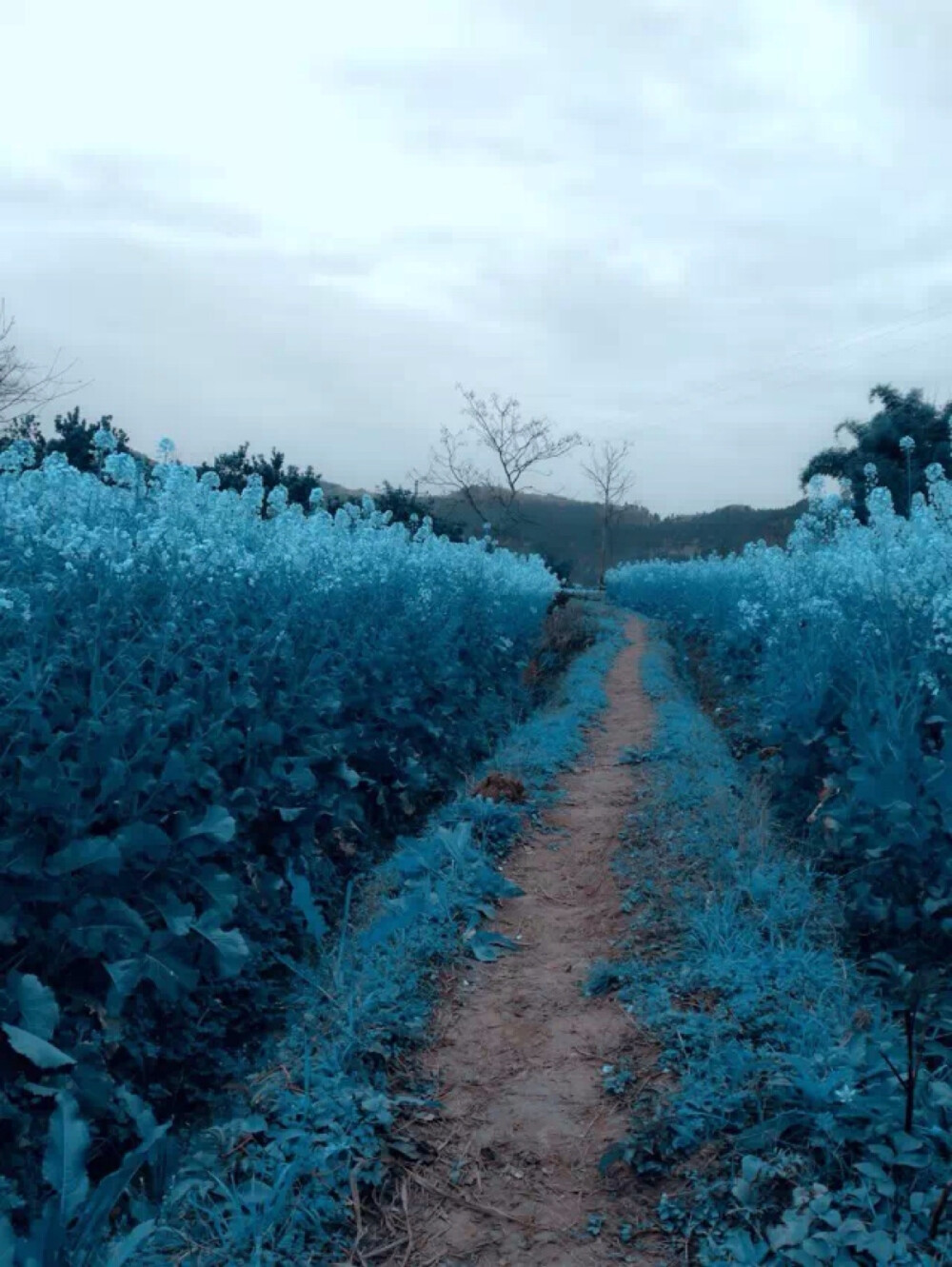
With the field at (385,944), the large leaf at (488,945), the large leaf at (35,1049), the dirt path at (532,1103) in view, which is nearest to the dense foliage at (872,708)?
the field at (385,944)

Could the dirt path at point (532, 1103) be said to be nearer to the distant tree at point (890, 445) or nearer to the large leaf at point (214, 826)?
the large leaf at point (214, 826)

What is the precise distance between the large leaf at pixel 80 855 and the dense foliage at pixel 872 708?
2.98 metres

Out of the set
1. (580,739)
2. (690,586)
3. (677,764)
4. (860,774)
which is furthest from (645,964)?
(690,586)

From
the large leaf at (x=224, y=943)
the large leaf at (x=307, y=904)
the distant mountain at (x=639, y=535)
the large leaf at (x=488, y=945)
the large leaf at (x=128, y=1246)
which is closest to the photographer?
the large leaf at (x=128, y=1246)

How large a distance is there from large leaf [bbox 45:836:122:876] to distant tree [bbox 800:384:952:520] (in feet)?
69.6

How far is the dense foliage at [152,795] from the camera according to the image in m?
2.88

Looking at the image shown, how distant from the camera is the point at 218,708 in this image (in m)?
4.25

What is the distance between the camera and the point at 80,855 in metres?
2.95

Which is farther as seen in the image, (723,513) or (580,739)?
(723,513)

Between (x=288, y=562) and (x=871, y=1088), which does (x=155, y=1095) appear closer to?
(x=871, y=1088)

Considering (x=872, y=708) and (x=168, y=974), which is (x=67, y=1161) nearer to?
(x=168, y=974)

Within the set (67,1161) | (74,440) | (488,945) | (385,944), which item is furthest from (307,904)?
(74,440)

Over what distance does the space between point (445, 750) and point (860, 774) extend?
13.8ft

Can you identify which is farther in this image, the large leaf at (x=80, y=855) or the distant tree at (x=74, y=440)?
the distant tree at (x=74, y=440)
